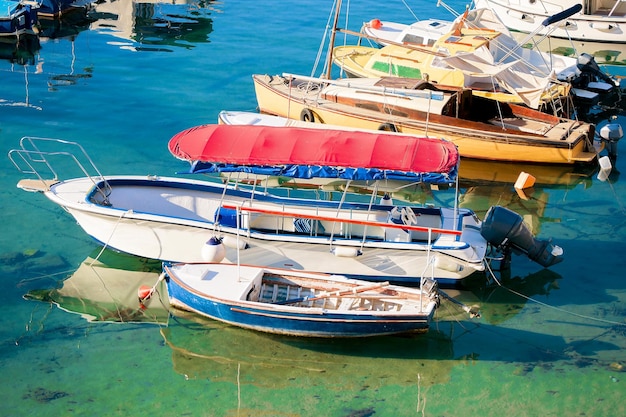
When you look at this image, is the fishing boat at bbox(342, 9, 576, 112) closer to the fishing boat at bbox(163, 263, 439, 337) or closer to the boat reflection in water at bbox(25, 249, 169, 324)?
the fishing boat at bbox(163, 263, 439, 337)

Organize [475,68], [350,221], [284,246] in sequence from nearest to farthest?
[350,221] < [284,246] < [475,68]

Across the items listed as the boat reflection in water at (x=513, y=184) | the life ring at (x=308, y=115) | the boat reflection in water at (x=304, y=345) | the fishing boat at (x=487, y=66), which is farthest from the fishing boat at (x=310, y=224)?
the fishing boat at (x=487, y=66)

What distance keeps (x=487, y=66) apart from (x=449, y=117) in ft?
11.6

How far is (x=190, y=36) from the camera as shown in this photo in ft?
113

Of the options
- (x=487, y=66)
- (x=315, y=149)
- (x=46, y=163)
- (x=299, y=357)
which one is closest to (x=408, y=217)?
(x=315, y=149)

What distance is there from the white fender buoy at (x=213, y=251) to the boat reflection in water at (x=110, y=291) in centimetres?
136

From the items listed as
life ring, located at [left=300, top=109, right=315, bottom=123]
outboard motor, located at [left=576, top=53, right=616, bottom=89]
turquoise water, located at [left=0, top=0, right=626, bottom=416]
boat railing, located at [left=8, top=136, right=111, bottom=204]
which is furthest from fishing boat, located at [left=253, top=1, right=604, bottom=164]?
boat railing, located at [left=8, top=136, right=111, bottom=204]

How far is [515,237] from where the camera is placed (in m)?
16.7

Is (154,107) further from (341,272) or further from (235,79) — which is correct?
(341,272)

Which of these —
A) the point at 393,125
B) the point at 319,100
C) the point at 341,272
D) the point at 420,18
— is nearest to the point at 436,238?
the point at 341,272

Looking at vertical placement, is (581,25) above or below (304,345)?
above

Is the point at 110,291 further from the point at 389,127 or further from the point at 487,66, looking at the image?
the point at 487,66

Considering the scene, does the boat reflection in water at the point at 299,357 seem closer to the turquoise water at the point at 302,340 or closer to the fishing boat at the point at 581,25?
the turquoise water at the point at 302,340

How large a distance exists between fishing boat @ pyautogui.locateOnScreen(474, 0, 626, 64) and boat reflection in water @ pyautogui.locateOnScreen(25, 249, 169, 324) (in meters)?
22.5
